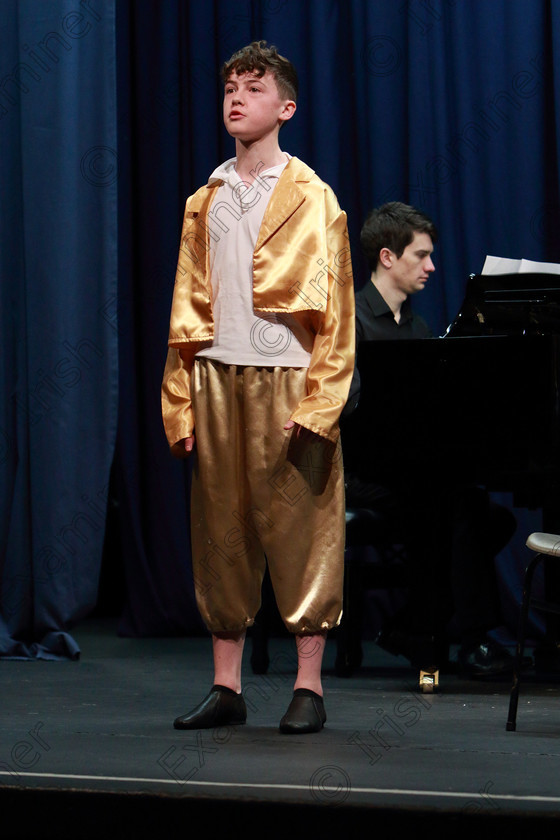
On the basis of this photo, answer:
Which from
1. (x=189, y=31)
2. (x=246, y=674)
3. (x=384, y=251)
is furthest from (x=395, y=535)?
(x=189, y=31)

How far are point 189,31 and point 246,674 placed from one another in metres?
2.63

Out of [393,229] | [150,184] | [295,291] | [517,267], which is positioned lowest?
[295,291]

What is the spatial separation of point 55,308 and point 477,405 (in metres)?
1.79

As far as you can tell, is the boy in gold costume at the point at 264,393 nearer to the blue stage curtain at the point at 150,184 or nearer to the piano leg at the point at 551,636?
the piano leg at the point at 551,636

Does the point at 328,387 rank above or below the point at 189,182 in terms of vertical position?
below

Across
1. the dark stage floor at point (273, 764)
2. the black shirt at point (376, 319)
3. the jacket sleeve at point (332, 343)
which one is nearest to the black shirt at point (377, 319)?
the black shirt at point (376, 319)

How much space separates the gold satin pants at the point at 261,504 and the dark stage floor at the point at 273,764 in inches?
10.9

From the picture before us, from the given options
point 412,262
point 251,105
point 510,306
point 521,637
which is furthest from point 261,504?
point 412,262

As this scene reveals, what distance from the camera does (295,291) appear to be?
2451 mm

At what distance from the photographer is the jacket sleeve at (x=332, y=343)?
239 cm

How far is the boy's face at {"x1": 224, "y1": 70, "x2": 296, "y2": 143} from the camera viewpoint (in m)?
2.49

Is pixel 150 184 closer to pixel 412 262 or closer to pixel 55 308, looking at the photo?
pixel 55 308

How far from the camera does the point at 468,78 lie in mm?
4570

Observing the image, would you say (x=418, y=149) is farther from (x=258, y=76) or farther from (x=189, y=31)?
(x=258, y=76)
